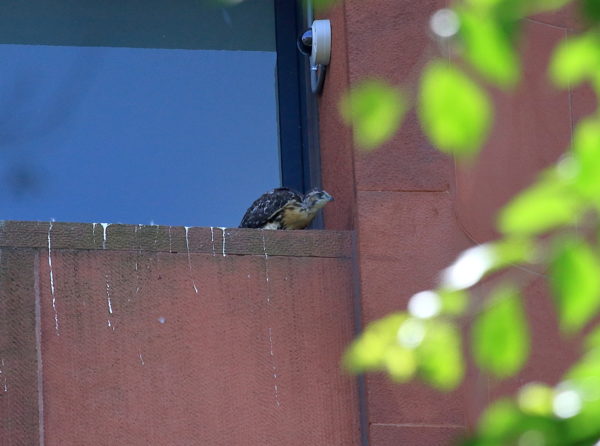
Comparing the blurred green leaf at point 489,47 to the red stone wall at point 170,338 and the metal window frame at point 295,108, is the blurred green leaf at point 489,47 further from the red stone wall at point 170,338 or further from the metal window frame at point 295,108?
the metal window frame at point 295,108

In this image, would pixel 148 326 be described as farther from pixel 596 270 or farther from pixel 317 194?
pixel 596 270

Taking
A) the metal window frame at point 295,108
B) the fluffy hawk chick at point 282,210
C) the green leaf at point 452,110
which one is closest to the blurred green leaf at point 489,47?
the green leaf at point 452,110

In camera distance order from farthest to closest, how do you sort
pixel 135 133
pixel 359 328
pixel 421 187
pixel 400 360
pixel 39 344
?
pixel 135 133, pixel 421 187, pixel 359 328, pixel 39 344, pixel 400 360

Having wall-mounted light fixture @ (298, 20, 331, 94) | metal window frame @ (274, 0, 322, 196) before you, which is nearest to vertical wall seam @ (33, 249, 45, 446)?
wall-mounted light fixture @ (298, 20, 331, 94)

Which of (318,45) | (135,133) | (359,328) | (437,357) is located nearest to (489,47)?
(437,357)

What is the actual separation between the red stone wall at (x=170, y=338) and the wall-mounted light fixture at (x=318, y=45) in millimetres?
1014

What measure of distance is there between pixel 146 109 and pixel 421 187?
1774 millimetres

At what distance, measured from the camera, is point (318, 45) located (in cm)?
576

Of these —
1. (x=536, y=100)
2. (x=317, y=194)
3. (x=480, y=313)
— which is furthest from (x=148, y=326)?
(x=480, y=313)

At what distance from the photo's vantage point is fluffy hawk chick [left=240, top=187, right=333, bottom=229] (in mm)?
5789

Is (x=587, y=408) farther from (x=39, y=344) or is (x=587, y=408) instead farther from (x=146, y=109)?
(x=146, y=109)

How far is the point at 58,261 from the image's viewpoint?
4844 mm

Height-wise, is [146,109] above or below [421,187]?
above

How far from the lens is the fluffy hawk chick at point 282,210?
579 centimetres
